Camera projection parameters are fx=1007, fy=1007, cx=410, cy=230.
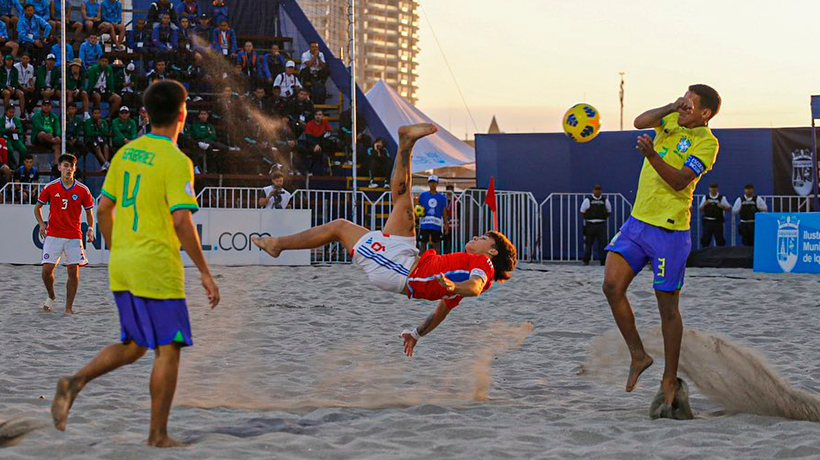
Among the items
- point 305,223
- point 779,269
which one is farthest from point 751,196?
point 305,223

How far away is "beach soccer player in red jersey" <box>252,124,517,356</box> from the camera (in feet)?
19.2

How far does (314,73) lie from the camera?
802 inches

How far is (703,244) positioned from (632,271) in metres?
13.7

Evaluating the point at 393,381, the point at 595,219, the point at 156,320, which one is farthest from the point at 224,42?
the point at 156,320

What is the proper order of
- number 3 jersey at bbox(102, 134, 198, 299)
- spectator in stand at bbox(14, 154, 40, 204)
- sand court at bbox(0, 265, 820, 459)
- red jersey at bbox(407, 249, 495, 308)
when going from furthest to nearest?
1. spectator in stand at bbox(14, 154, 40, 204)
2. red jersey at bbox(407, 249, 495, 308)
3. sand court at bbox(0, 265, 820, 459)
4. number 3 jersey at bbox(102, 134, 198, 299)

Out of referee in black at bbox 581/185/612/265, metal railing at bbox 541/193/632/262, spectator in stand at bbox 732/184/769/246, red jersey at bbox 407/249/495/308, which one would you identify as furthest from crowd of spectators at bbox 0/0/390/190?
red jersey at bbox 407/249/495/308

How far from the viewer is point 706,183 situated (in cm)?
2017

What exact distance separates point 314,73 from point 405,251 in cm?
1494

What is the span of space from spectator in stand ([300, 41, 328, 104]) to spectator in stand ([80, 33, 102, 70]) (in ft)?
12.9

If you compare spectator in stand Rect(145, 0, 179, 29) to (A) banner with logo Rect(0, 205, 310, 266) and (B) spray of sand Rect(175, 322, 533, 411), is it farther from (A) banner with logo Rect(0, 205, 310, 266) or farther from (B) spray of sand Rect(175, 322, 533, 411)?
(B) spray of sand Rect(175, 322, 533, 411)

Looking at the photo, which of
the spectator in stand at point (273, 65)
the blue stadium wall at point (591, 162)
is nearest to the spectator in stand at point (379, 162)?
the spectator in stand at point (273, 65)

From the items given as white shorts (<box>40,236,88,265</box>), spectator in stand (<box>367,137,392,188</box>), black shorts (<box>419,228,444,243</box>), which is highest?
spectator in stand (<box>367,137,392,188</box>)

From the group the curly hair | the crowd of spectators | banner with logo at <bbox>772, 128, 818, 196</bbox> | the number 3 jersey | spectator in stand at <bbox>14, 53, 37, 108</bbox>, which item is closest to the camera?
the number 3 jersey

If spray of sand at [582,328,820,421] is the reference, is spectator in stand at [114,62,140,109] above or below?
above
